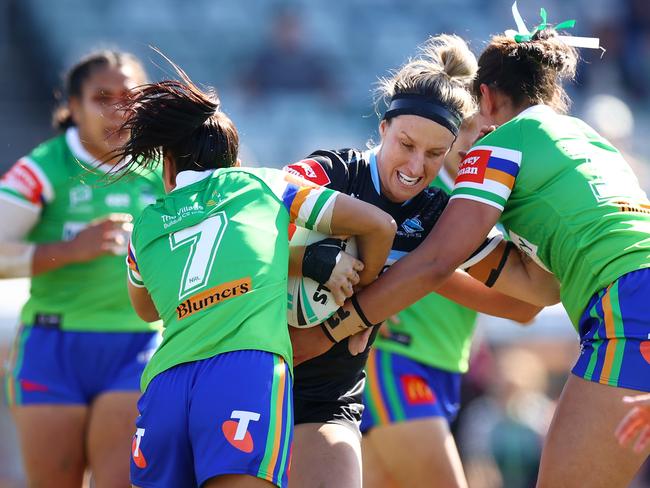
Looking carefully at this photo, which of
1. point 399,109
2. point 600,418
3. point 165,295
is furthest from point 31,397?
point 600,418

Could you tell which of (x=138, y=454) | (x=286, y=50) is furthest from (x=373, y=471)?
(x=286, y=50)

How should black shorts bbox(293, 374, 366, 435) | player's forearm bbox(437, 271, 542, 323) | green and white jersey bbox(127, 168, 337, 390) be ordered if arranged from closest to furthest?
green and white jersey bbox(127, 168, 337, 390) → black shorts bbox(293, 374, 366, 435) → player's forearm bbox(437, 271, 542, 323)

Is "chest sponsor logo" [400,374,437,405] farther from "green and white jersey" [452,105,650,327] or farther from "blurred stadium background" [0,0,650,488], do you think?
"blurred stadium background" [0,0,650,488]

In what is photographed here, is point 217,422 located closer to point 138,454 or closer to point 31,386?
point 138,454

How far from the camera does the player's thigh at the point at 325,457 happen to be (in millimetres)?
3869

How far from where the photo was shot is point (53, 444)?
17.1 feet

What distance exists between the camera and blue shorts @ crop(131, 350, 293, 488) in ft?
10.4

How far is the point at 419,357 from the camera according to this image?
17.6ft

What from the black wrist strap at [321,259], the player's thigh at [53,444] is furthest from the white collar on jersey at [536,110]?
the player's thigh at [53,444]

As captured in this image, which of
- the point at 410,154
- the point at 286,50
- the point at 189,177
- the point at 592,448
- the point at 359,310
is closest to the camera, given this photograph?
the point at 592,448

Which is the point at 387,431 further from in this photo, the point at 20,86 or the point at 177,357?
the point at 20,86

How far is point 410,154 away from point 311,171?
0.40m

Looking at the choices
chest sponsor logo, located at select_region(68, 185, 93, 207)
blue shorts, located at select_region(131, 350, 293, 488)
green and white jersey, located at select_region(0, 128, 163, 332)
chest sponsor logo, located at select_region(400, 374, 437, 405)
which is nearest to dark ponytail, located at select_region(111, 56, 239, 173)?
blue shorts, located at select_region(131, 350, 293, 488)

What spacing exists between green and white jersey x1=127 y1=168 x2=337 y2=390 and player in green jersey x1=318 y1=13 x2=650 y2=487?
515 millimetres
